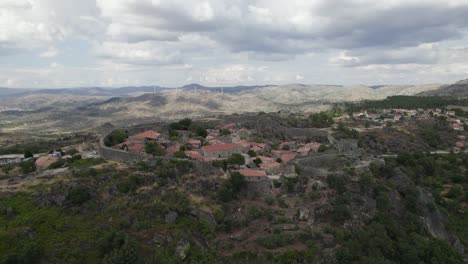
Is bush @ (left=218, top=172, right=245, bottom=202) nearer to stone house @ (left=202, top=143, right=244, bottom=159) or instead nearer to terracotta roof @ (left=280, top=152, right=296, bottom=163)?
terracotta roof @ (left=280, top=152, right=296, bottom=163)

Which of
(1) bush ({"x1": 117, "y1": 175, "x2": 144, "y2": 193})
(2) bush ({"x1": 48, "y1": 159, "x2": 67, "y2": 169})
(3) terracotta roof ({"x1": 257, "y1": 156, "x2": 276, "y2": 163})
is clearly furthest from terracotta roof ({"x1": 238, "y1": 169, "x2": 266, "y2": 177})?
(2) bush ({"x1": 48, "y1": 159, "x2": 67, "y2": 169})

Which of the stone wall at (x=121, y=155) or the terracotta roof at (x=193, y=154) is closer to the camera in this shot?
the stone wall at (x=121, y=155)

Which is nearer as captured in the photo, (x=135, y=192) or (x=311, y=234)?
(x=311, y=234)

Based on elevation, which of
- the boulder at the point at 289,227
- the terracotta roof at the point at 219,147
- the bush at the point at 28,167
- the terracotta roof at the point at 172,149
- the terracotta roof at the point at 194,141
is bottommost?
the boulder at the point at 289,227

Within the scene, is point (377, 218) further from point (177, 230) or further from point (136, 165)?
point (136, 165)

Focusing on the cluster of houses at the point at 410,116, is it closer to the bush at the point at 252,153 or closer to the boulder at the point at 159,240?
the bush at the point at 252,153

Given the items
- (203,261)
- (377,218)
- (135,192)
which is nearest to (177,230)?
(203,261)

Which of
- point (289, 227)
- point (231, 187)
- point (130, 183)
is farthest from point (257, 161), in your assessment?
point (130, 183)

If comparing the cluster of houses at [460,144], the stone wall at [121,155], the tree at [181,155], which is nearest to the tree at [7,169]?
the stone wall at [121,155]
